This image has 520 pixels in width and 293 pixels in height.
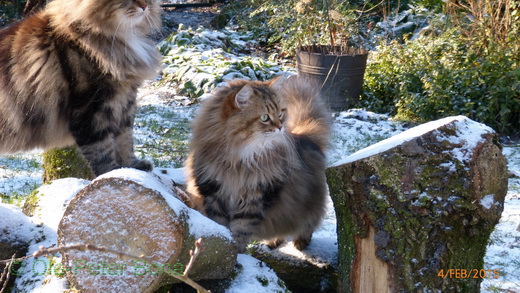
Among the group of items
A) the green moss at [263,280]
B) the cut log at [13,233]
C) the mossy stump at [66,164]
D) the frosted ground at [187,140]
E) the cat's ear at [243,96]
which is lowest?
the frosted ground at [187,140]

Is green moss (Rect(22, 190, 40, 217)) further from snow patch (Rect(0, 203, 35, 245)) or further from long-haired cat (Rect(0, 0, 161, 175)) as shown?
long-haired cat (Rect(0, 0, 161, 175))

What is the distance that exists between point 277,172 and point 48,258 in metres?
1.16

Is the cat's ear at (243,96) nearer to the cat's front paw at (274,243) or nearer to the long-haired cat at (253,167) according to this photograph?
the long-haired cat at (253,167)

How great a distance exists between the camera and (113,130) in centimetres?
259

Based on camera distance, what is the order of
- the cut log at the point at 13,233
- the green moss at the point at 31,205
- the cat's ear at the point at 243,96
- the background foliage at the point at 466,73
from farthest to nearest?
the background foliage at the point at 466,73 < the green moss at the point at 31,205 < the cat's ear at the point at 243,96 < the cut log at the point at 13,233

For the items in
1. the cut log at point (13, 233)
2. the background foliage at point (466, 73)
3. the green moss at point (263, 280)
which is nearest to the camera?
the green moss at point (263, 280)

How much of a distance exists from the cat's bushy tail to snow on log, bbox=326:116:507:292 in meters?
0.86

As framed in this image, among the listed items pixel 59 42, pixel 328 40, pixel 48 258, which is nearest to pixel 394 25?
pixel 328 40

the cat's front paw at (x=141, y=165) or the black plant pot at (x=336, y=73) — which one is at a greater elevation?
the cat's front paw at (x=141, y=165)

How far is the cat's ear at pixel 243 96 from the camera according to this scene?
2.40m

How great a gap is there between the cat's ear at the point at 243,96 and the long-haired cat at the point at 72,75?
60 cm

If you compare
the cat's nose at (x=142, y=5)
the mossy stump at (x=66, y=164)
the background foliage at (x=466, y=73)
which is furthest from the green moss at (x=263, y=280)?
the background foliage at (x=466, y=73)

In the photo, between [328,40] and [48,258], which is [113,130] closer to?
[48,258]

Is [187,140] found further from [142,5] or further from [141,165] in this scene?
[142,5]
